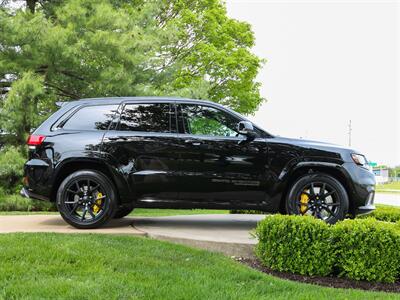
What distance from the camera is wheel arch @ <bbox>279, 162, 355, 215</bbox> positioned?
6.10m

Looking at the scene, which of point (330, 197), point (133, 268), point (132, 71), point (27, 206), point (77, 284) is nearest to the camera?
point (77, 284)

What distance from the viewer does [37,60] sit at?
12.9 meters

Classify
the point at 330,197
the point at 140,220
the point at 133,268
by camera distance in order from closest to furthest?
the point at 133,268
the point at 330,197
the point at 140,220

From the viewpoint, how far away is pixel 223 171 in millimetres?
6102

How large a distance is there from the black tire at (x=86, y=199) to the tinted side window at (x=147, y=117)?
0.79 m

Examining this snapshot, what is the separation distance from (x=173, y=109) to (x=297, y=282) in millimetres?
2914

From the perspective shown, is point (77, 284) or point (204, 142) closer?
point (77, 284)

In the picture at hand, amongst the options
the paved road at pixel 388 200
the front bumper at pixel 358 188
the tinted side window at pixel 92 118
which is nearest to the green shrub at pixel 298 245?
the front bumper at pixel 358 188

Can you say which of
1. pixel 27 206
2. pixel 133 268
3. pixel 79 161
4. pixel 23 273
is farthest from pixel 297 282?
pixel 27 206

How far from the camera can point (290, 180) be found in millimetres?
6188

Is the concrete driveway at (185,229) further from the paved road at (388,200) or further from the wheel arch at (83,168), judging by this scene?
the paved road at (388,200)

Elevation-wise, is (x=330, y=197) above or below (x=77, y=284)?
above

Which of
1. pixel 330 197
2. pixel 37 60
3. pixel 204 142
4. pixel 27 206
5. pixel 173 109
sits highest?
pixel 37 60

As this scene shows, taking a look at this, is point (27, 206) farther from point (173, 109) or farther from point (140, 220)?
point (173, 109)
